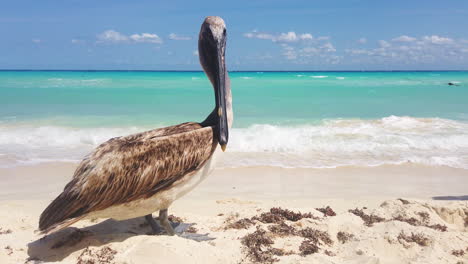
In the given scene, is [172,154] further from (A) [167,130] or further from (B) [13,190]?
(B) [13,190]

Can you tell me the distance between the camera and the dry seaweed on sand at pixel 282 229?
4562 millimetres

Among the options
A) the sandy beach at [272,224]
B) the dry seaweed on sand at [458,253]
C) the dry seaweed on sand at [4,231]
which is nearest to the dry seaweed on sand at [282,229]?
the sandy beach at [272,224]

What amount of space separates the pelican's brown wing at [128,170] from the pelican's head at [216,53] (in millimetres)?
386

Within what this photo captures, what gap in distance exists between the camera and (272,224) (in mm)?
4895

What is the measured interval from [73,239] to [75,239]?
24 millimetres

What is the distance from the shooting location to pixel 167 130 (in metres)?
Answer: 4.09

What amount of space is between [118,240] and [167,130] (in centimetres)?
115

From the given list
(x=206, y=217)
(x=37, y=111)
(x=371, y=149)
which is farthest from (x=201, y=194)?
(x=37, y=111)

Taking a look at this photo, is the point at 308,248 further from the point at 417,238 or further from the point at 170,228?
the point at 170,228

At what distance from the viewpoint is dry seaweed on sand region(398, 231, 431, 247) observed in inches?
166

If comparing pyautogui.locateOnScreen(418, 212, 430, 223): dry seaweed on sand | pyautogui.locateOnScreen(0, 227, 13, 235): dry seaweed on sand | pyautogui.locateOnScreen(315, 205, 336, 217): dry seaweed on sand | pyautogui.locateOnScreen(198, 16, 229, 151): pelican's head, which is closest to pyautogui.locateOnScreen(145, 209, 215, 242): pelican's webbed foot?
pyautogui.locateOnScreen(198, 16, 229, 151): pelican's head

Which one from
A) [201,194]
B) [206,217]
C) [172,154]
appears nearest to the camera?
[172,154]

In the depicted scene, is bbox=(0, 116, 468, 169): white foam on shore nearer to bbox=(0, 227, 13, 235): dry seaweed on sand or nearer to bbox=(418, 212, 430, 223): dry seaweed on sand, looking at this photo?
bbox=(418, 212, 430, 223): dry seaweed on sand

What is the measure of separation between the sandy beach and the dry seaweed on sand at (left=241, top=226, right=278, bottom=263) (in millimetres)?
10
